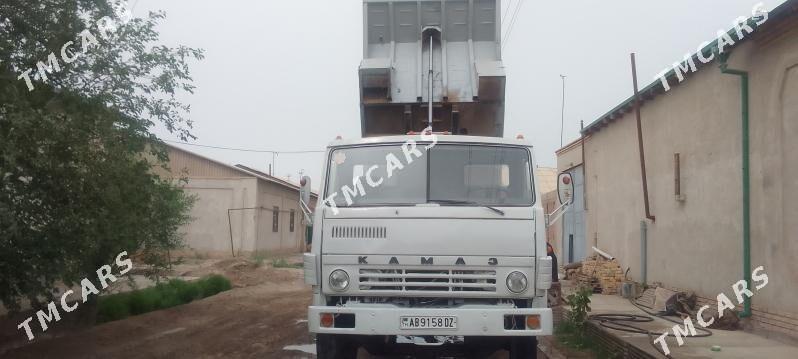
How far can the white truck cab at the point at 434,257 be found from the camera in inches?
237

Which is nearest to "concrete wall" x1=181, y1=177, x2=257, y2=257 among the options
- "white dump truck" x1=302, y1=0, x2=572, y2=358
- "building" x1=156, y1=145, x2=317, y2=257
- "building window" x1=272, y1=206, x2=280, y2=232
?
"building" x1=156, y1=145, x2=317, y2=257

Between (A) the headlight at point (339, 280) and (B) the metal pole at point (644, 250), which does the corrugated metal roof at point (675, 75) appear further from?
(A) the headlight at point (339, 280)

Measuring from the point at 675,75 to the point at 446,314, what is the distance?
716cm

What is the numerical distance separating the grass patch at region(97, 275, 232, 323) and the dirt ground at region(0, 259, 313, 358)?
0.28 m

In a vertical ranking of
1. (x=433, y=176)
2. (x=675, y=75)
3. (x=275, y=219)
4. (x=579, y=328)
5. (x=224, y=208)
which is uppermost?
(x=675, y=75)

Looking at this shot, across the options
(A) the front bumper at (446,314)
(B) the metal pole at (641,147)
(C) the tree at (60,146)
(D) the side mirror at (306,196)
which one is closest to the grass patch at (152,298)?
(C) the tree at (60,146)

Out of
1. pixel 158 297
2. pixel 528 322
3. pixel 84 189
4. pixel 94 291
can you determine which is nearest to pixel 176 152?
pixel 158 297

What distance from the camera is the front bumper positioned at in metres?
5.96

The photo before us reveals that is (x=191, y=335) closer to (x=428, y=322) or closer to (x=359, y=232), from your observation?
(x=359, y=232)

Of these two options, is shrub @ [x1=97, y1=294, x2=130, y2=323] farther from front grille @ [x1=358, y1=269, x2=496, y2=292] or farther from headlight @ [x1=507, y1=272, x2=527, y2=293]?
headlight @ [x1=507, y1=272, x2=527, y2=293]

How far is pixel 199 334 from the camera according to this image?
33.4 ft

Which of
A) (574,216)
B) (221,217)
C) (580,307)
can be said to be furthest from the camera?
(221,217)

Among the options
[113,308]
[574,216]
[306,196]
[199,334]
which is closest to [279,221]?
[574,216]

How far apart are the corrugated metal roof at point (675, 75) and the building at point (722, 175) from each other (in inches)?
1.0
